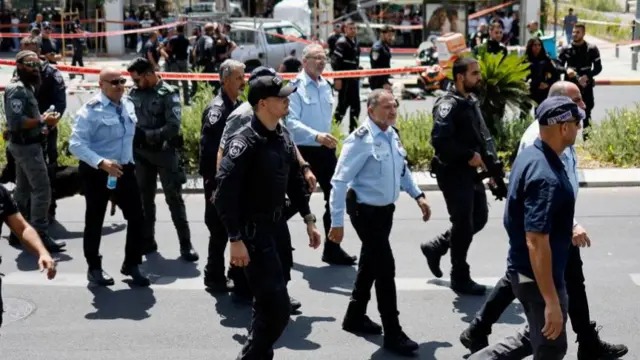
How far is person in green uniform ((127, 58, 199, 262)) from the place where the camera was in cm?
856

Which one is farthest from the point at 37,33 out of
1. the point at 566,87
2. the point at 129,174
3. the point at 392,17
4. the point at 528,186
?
the point at 392,17

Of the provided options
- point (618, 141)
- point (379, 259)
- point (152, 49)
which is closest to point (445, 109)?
point (379, 259)

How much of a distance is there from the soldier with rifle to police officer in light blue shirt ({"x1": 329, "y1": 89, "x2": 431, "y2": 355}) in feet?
2.64

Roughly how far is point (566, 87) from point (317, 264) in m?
3.15

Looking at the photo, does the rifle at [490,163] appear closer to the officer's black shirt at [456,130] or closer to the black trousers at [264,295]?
the officer's black shirt at [456,130]

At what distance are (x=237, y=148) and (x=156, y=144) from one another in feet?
10.8

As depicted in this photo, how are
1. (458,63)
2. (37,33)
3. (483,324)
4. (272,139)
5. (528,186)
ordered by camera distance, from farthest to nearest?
1. (37,33)
2. (458,63)
3. (483,324)
4. (272,139)
5. (528,186)

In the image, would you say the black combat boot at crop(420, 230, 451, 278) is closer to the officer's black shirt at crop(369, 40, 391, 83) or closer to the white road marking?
the white road marking

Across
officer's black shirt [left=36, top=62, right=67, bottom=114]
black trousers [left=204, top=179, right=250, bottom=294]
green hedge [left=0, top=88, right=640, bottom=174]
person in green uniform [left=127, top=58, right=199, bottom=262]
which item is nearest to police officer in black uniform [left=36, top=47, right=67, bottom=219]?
officer's black shirt [left=36, top=62, right=67, bottom=114]

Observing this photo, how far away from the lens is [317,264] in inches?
347

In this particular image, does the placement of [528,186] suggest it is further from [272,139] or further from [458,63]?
[458,63]

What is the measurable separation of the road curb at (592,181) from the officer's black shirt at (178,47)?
10.1 meters

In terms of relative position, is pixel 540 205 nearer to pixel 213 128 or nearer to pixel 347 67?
pixel 213 128

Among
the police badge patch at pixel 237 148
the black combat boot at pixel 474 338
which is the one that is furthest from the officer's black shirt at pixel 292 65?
the police badge patch at pixel 237 148
